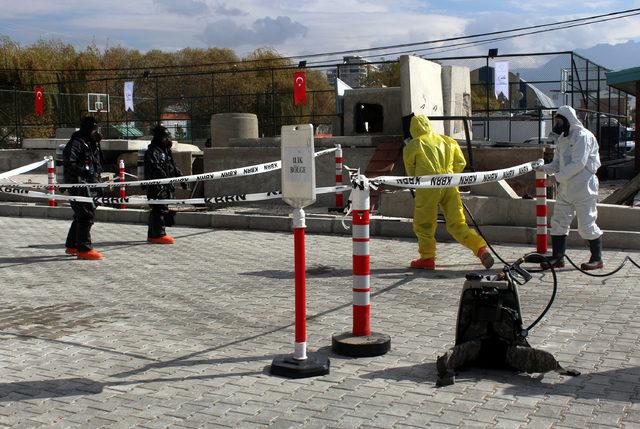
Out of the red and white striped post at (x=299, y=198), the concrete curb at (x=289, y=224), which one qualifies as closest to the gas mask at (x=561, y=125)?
the concrete curb at (x=289, y=224)

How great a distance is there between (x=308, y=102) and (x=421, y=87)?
23112 mm

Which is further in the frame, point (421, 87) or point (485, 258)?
point (421, 87)

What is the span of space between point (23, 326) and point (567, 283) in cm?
554

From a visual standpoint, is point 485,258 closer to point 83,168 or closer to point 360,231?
point 360,231

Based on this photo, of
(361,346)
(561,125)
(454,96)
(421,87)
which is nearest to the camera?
(361,346)

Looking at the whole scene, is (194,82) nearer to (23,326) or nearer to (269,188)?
(269,188)

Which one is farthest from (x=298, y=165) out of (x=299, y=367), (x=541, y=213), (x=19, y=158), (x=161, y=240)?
(x=19, y=158)

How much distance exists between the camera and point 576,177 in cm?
901

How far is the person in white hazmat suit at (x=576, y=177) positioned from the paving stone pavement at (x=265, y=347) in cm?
52

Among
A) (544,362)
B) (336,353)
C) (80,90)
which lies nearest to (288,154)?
(336,353)

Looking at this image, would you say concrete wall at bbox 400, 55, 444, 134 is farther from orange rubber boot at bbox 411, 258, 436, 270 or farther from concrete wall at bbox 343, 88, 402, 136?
orange rubber boot at bbox 411, 258, 436, 270

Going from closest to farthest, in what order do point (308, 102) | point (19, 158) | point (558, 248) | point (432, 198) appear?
point (432, 198), point (558, 248), point (19, 158), point (308, 102)

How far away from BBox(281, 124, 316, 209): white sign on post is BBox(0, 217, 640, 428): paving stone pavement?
1.25m

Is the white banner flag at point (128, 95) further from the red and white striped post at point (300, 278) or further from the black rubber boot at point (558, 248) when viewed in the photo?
the red and white striped post at point (300, 278)
